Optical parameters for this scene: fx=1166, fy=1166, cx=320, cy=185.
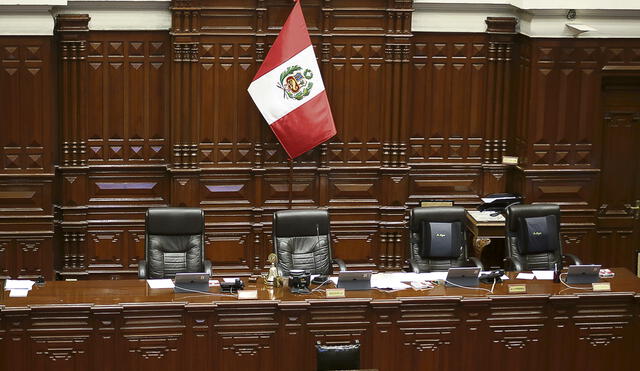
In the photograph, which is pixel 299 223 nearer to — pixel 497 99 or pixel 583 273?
pixel 583 273

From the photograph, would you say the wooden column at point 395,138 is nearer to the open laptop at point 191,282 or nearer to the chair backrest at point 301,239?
the chair backrest at point 301,239

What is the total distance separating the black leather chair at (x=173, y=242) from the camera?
33.1 ft

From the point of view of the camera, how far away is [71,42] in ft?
37.8

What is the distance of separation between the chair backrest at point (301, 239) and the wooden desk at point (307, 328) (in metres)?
0.94

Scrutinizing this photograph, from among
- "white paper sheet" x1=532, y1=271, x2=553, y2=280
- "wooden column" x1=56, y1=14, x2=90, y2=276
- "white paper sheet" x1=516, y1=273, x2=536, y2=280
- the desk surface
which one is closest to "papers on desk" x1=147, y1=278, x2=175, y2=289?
the desk surface

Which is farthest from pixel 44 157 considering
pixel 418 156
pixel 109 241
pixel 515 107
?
pixel 515 107

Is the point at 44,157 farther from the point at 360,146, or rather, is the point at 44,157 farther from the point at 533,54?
the point at 533,54

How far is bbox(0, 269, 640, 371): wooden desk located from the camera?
868 centimetres

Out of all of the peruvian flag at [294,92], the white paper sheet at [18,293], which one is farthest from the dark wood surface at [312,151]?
the white paper sheet at [18,293]

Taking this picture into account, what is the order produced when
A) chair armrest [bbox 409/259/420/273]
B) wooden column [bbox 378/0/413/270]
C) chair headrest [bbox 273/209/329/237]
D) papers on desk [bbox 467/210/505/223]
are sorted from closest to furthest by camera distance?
1. chair headrest [bbox 273/209/329/237]
2. chair armrest [bbox 409/259/420/273]
3. papers on desk [bbox 467/210/505/223]
4. wooden column [bbox 378/0/413/270]

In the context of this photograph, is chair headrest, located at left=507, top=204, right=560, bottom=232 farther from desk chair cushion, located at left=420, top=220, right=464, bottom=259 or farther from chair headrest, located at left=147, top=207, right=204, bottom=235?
chair headrest, located at left=147, top=207, right=204, bottom=235

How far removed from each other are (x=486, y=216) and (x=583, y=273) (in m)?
2.26

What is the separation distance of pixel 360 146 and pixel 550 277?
2.89 m

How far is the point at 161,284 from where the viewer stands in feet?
30.9
